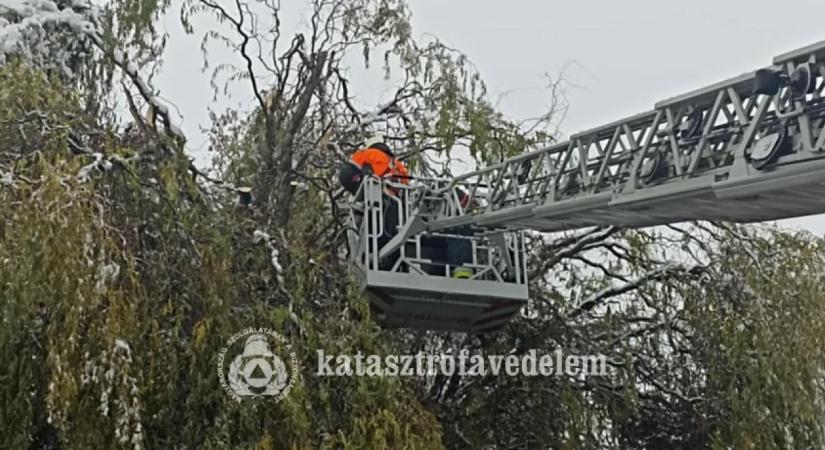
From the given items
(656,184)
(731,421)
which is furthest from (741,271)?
(656,184)

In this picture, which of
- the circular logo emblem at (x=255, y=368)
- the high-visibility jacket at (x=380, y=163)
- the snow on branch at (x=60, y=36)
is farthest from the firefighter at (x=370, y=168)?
the circular logo emblem at (x=255, y=368)

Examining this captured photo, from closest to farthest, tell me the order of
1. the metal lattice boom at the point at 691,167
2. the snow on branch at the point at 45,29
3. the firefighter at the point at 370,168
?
the metal lattice boom at the point at 691,167, the snow on branch at the point at 45,29, the firefighter at the point at 370,168

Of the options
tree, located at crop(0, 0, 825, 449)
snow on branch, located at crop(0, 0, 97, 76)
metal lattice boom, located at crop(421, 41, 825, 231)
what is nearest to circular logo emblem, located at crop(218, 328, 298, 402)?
tree, located at crop(0, 0, 825, 449)

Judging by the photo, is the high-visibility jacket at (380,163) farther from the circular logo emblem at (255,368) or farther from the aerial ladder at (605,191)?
the circular logo emblem at (255,368)

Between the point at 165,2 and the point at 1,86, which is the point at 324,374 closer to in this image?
the point at 1,86

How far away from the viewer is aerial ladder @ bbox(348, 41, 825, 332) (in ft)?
13.7

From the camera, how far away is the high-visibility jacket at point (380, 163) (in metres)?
6.73

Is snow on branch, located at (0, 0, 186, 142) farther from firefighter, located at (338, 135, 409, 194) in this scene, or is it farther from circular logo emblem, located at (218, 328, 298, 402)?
circular logo emblem, located at (218, 328, 298, 402)

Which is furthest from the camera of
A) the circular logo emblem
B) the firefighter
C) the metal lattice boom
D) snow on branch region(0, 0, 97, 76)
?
the firefighter

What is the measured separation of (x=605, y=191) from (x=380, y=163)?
78.6 inches

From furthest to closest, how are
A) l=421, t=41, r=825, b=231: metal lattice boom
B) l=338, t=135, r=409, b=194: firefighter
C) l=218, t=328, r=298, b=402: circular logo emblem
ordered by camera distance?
l=338, t=135, r=409, b=194: firefighter
l=218, t=328, r=298, b=402: circular logo emblem
l=421, t=41, r=825, b=231: metal lattice boom

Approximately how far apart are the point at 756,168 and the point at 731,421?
300 cm

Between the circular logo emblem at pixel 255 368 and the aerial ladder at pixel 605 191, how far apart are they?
1422mm

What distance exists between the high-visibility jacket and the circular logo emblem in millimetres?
2069
